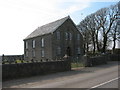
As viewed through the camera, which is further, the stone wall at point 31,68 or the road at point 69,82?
the stone wall at point 31,68

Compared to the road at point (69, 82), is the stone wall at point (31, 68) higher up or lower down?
higher up

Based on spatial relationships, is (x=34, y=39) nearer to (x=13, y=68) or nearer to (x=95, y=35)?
(x=95, y=35)

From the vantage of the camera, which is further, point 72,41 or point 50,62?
point 72,41

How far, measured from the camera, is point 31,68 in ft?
58.5

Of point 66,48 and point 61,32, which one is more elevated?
point 61,32

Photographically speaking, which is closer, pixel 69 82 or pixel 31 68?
pixel 69 82

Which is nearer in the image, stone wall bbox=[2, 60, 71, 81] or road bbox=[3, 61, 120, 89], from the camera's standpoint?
road bbox=[3, 61, 120, 89]

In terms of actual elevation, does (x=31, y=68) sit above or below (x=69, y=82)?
above

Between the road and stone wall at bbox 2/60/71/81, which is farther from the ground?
stone wall at bbox 2/60/71/81

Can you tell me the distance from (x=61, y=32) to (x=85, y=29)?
20085 mm

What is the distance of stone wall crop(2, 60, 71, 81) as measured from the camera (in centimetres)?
1594

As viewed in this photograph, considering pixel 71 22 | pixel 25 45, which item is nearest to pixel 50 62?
pixel 71 22

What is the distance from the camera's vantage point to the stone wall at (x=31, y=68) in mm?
15938

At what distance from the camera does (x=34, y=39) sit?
45156mm
